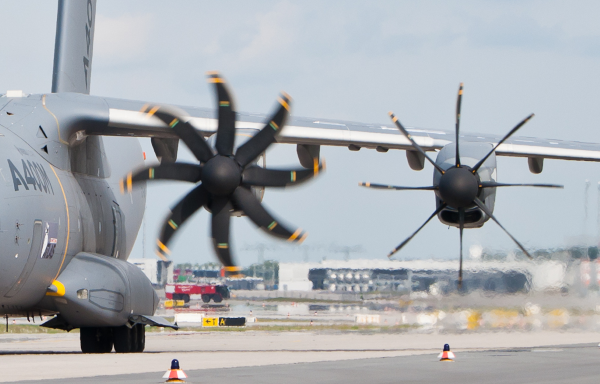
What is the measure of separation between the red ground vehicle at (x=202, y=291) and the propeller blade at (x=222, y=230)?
5035cm

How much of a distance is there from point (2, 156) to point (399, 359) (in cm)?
714

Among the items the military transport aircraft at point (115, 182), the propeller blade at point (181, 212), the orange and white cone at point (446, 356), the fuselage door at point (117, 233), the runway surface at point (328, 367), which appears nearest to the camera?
the runway surface at point (328, 367)

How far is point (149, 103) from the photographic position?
17422 mm

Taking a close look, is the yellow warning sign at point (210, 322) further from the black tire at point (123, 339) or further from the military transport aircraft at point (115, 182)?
the black tire at point (123, 339)

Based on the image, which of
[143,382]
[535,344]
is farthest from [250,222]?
[535,344]

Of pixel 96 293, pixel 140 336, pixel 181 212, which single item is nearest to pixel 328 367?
pixel 181 212

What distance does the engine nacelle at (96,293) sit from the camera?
16.0 m

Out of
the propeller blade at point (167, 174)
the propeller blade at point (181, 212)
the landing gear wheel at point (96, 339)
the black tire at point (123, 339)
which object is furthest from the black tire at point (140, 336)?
the propeller blade at point (167, 174)

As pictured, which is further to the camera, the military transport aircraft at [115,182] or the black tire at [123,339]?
the black tire at [123,339]

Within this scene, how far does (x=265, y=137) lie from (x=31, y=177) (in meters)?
3.98

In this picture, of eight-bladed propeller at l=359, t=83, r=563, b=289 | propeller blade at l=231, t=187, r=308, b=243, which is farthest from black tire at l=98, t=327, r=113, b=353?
eight-bladed propeller at l=359, t=83, r=563, b=289

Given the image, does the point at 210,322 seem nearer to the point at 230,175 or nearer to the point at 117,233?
the point at 117,233

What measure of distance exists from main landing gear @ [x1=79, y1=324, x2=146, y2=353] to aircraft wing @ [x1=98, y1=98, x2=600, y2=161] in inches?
151

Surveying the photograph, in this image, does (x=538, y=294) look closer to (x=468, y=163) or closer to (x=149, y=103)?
(x=468, y=163)
